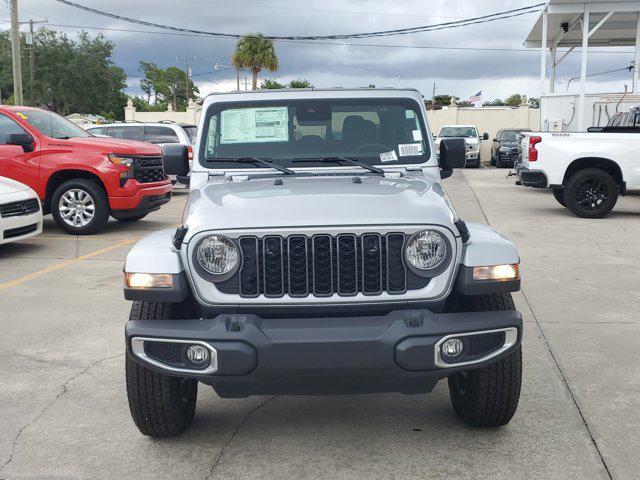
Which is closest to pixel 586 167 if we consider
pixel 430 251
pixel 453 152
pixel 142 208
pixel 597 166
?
pixel 597 166

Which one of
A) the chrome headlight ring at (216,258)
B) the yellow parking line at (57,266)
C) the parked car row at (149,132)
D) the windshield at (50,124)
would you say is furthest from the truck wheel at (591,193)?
the chrome headlight ring at (216,258)

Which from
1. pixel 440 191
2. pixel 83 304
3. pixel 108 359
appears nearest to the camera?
pixel 440 191

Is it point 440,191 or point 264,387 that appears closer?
point 264,387

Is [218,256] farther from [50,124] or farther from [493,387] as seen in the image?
[50,124]

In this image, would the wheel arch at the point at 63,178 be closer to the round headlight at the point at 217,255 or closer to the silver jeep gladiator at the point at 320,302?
the silver jeep gladiator at the point at 320,302

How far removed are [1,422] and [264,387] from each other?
1783 millimetres

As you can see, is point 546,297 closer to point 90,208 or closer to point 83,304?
point 83,304

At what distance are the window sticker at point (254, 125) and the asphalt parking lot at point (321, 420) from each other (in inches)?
64.5

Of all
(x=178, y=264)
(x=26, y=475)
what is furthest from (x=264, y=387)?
(x=26, y=475)

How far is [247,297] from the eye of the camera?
10.7 ft

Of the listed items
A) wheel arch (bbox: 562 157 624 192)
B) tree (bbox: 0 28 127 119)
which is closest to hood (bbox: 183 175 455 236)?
wheel arch (bbox: 562 157 624 192)

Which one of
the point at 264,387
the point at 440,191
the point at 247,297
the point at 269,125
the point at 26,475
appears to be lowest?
the point at 26,475

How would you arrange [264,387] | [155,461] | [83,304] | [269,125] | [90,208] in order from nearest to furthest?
1. [264,387]
2. [155,461]
3. [269,125]
4. [83,304]
5. [90,208]

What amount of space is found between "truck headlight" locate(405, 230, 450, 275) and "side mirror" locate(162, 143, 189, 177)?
2273 millimetres
